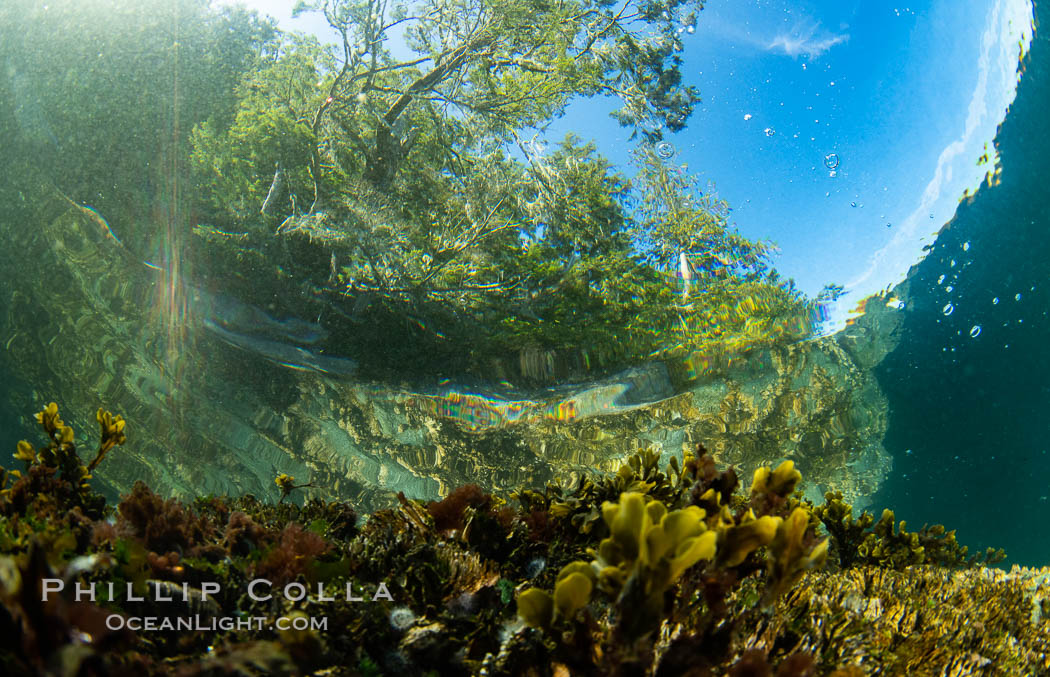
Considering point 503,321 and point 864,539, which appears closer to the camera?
point 864,539

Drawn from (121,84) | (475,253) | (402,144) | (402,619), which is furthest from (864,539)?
(121,84)

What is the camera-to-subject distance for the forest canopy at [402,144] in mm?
7020

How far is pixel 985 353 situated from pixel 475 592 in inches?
794

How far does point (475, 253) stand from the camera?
25.5 feet

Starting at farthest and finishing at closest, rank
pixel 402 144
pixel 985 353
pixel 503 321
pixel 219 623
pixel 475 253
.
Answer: pixel 985 353 < pixel 503 321 < pixel 475 253 < pixel 402 144 < pixel 219 623

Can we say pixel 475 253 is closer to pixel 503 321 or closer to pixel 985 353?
pixel 503 321

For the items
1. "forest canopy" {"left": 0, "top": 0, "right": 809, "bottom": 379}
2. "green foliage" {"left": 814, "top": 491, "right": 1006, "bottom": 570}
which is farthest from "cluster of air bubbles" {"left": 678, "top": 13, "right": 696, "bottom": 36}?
"green foliage" {"left": 814, "top": 491, "right": 1006, "bottom": 570}

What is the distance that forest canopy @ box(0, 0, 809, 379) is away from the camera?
7.02 meters

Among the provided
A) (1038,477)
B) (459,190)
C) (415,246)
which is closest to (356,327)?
(415,246)

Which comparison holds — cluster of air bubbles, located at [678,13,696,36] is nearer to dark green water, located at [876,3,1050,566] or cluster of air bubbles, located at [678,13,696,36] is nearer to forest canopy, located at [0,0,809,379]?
forest canopy, located at [0,0,809,379]

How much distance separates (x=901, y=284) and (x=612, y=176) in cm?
776

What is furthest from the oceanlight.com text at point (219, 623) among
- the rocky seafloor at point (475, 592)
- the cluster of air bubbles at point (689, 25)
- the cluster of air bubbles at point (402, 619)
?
the cluster of air bubbles at point (689, 25)

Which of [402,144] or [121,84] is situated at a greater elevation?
[121,84]

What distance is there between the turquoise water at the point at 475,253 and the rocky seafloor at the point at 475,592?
19.5 ft
